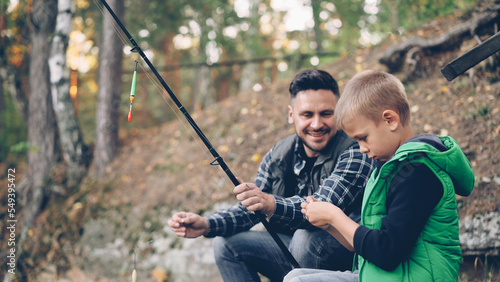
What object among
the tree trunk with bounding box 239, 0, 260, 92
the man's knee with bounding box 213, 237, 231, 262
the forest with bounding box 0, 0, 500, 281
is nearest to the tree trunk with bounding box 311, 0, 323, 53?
the tree trunk with bounding box 239, 0, 260, 92

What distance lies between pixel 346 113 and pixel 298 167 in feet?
3.03

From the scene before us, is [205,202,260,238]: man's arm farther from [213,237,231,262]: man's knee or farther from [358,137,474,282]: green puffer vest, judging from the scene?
[358,137,474,282]: green puffer vest

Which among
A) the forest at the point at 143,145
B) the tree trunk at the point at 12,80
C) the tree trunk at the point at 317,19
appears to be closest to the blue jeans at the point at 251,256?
the forest at the point at 143,145

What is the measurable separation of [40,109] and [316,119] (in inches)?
211

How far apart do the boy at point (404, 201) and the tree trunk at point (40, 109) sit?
5.83m

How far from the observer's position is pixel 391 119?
1.74 m

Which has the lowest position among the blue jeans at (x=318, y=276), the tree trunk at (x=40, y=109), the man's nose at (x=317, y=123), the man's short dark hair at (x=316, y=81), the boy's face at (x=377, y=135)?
the blue jeans at (x=318, y=276)

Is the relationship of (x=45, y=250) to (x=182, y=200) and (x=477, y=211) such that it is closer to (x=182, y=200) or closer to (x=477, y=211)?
(x=182, y=200)

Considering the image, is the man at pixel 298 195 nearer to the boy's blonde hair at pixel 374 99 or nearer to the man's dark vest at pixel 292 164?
the man's dark vest at pixel 292 164

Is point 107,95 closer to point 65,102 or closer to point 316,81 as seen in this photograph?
point 65,102

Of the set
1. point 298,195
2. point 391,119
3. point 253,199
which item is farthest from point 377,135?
point 298,195

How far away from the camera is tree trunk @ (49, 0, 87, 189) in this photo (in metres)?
6.14

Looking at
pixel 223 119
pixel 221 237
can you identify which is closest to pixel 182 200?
pixel 223 119

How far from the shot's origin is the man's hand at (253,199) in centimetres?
219
